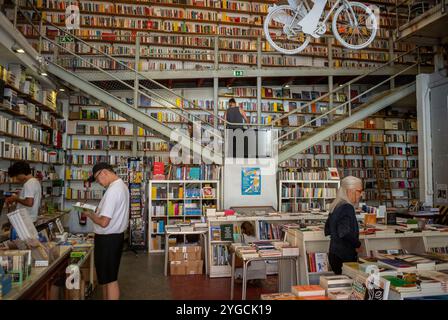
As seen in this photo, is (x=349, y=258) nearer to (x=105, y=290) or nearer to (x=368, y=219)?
(x=368, y=219)

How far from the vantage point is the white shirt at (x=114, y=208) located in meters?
3.17

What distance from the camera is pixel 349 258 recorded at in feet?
10.6

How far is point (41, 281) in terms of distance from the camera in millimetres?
2604

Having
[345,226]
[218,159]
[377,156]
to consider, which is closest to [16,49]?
[218,159]

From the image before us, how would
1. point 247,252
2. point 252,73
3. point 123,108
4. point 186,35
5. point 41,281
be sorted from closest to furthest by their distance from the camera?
point 41,281, point 247,252, point 123,108, point 252,73, point 186,35

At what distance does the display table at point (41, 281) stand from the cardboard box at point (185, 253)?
2160 millimetres

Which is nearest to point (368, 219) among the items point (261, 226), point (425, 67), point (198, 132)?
point (261, 226)

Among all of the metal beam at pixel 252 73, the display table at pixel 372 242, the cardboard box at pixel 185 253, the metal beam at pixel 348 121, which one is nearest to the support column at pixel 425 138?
the metal beam at pixel 348 121

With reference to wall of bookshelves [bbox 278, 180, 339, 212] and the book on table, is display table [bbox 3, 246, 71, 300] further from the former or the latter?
wall of bookshelves [bbox 278, 180, 339, 212]

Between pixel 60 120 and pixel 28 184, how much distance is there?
4989mm

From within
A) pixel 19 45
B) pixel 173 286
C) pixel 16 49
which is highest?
pixel 19 45

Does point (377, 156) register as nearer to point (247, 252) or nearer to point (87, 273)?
point (247, 252)

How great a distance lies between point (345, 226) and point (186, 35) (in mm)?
7595

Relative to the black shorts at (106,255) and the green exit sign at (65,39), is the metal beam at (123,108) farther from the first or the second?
the black shorts at (106,255)
